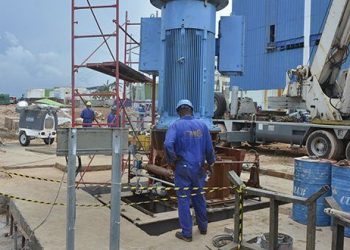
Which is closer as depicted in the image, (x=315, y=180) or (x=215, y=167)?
(x=315, y=180)

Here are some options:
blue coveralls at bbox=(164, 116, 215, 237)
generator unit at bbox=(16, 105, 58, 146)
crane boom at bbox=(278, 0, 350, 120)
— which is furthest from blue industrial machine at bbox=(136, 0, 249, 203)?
generator unit at bbox=(16, 105, 58, 146)

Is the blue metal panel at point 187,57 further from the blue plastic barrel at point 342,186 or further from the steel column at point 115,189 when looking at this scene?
the steel column at point 115,189

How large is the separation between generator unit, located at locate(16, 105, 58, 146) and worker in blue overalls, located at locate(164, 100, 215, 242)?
12.4m

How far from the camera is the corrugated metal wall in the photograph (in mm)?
29594

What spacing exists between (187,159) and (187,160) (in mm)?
12

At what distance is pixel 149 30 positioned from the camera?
7.30 meters

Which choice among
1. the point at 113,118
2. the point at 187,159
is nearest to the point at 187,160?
the point at 187,159

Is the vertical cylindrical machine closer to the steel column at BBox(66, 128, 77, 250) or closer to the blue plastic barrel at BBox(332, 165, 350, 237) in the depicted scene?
the blue plastic barrel at BBox(332, 165, 350, 237)

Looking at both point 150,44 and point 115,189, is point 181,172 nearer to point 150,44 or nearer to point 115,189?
point 115,189

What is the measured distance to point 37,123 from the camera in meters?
16.6

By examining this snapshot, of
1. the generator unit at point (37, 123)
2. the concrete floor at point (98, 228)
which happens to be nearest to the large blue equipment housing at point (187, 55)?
the concrete floor at point (98, 228)

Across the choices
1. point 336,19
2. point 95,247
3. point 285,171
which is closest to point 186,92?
point 95,247

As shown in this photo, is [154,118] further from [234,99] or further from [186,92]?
[234,99]

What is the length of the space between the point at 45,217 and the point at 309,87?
9333mm
